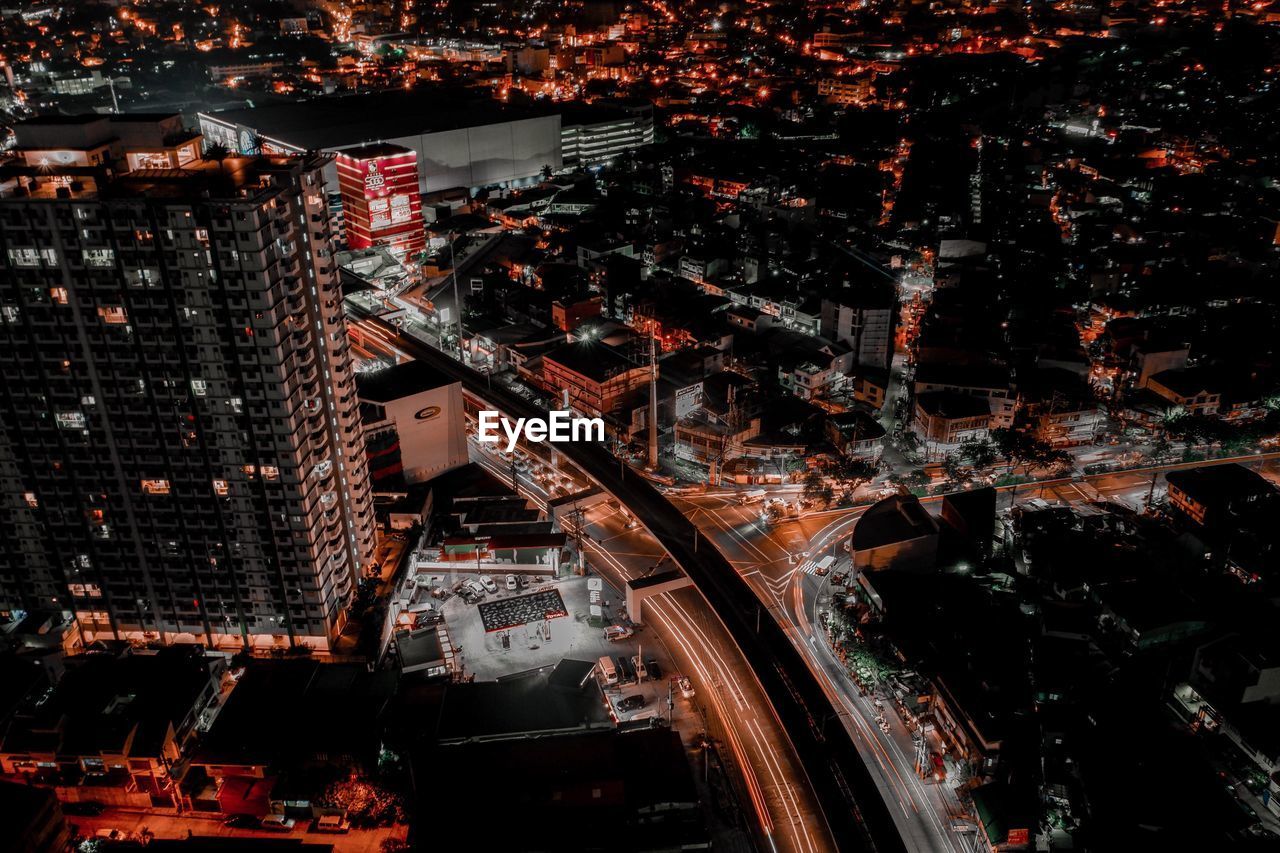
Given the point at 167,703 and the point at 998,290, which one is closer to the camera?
the point at 167,703

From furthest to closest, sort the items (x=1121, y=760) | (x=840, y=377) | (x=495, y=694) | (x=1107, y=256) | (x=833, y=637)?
(x=1107, y=256)
(x=840, y=377)
(x=833, y=637)
(x=495, y=694)
(x=1121, y=760)

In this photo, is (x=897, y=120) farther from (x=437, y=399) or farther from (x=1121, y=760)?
(x=1121, y=760)

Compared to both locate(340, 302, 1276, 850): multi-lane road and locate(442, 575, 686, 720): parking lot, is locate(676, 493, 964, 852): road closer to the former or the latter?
locate(340, 302, 1276, 850): multi-lane road

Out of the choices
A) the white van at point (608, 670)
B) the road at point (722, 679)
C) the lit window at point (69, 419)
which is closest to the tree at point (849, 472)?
the road at point (722, 679)

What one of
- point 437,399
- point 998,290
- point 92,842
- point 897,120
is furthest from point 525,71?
point 92,842

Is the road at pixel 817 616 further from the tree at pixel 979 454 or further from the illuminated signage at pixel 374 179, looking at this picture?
the illuminated signage at pixel 374 179

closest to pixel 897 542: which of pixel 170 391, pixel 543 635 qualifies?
pixel 543 635
